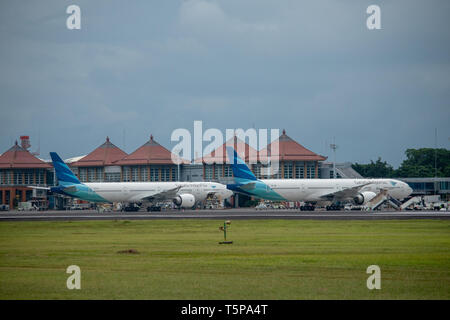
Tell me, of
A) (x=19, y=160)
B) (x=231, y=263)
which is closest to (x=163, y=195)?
(x=19, y=160)

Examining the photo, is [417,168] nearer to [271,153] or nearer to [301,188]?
[271,153]

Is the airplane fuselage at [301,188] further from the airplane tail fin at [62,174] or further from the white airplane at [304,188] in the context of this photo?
the airplane tail fin at [62,174]

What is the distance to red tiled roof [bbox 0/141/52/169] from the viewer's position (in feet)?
525

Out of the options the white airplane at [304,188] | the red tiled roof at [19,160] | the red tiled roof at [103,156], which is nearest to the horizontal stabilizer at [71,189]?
the white airplane at [304,188]

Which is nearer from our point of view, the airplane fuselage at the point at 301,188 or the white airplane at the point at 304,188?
the white airplane at the point at 304,188

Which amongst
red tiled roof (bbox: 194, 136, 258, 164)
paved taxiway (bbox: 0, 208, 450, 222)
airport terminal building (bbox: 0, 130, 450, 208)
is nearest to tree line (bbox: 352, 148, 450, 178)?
airport terminal building (bbox: 0, 130, 450, 208)

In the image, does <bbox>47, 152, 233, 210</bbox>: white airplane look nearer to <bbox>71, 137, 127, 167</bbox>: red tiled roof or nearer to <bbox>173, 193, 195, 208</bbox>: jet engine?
<bbox>173, 193, 195, 208</bbox>: jet engine

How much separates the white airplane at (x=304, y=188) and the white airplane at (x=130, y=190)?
11.4 metres

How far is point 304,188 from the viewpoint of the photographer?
9800cm

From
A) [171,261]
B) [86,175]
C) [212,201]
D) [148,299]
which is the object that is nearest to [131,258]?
[171,261]

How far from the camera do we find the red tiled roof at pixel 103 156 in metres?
160

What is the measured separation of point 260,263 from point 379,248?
930cm

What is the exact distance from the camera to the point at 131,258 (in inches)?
1328
